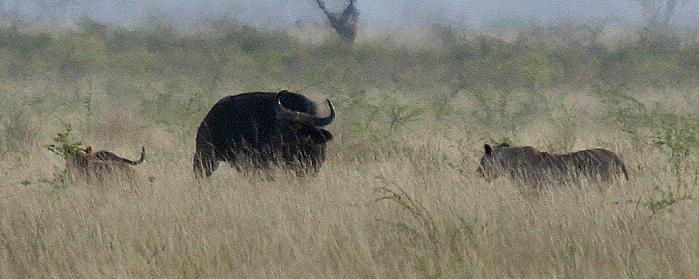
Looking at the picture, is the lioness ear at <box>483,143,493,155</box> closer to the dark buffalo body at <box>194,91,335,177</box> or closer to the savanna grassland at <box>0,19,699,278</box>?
the savanna grassland at <box>0,19,699,278</box>

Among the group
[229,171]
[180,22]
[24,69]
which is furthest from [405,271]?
[180,22]

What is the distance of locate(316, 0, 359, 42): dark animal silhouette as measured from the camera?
42.2 meters

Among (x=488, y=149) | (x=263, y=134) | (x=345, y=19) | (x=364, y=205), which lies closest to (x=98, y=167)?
(x=263, y=134)

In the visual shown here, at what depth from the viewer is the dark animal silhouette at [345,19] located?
42188 mm

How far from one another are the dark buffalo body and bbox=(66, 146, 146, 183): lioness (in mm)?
691

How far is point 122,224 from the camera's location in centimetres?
683

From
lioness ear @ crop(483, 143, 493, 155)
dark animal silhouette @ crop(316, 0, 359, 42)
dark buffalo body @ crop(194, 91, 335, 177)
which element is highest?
lioness ear @ crop(483, 143, 493, 155)

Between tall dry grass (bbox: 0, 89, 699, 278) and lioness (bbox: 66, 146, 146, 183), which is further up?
tall dry grass (bbox: 0, 89, 699, 278)

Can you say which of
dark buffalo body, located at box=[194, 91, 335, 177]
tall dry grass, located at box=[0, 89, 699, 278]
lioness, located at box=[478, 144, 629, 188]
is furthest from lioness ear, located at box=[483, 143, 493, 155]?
dark buffalo body, located at box=[194, 91, 335, 177]

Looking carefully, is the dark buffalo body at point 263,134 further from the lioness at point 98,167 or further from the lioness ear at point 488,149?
the lioness ear at point 488,149

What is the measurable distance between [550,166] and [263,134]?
293 centimetres

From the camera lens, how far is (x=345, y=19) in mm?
43188

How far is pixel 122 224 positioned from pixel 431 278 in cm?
235

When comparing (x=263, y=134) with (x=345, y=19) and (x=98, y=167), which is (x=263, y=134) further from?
(x=345, y=19)
